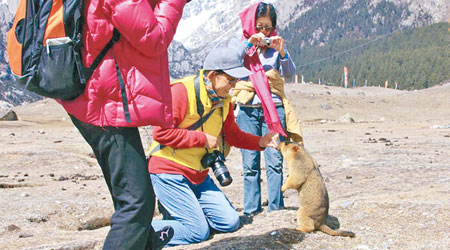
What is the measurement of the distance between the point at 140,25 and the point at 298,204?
5.04m

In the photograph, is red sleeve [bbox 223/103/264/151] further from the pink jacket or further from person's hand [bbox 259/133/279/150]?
the pink jacket

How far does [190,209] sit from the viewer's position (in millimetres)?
4785

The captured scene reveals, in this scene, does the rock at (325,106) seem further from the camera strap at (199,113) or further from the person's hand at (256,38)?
the camera strap at (199,113)

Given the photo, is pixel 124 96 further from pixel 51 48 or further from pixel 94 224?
pixel 94 224

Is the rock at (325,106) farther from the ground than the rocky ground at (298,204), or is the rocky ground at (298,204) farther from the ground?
the rocky ground at (298,204)

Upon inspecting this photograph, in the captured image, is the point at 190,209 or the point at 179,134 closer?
the point at 179,134

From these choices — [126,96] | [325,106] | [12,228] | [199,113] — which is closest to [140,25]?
[126,96]

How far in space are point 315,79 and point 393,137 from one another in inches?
5401

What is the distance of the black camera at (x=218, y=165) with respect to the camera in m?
4.62

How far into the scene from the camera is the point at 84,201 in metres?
7.31

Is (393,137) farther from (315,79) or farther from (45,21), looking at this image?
(315,79)

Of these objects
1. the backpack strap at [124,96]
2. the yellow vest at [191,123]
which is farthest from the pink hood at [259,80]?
the backpack strap at [124,96]

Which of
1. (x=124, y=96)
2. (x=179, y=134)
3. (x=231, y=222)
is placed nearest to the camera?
(x=124, y=96)

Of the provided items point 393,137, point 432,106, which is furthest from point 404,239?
point 432,106
